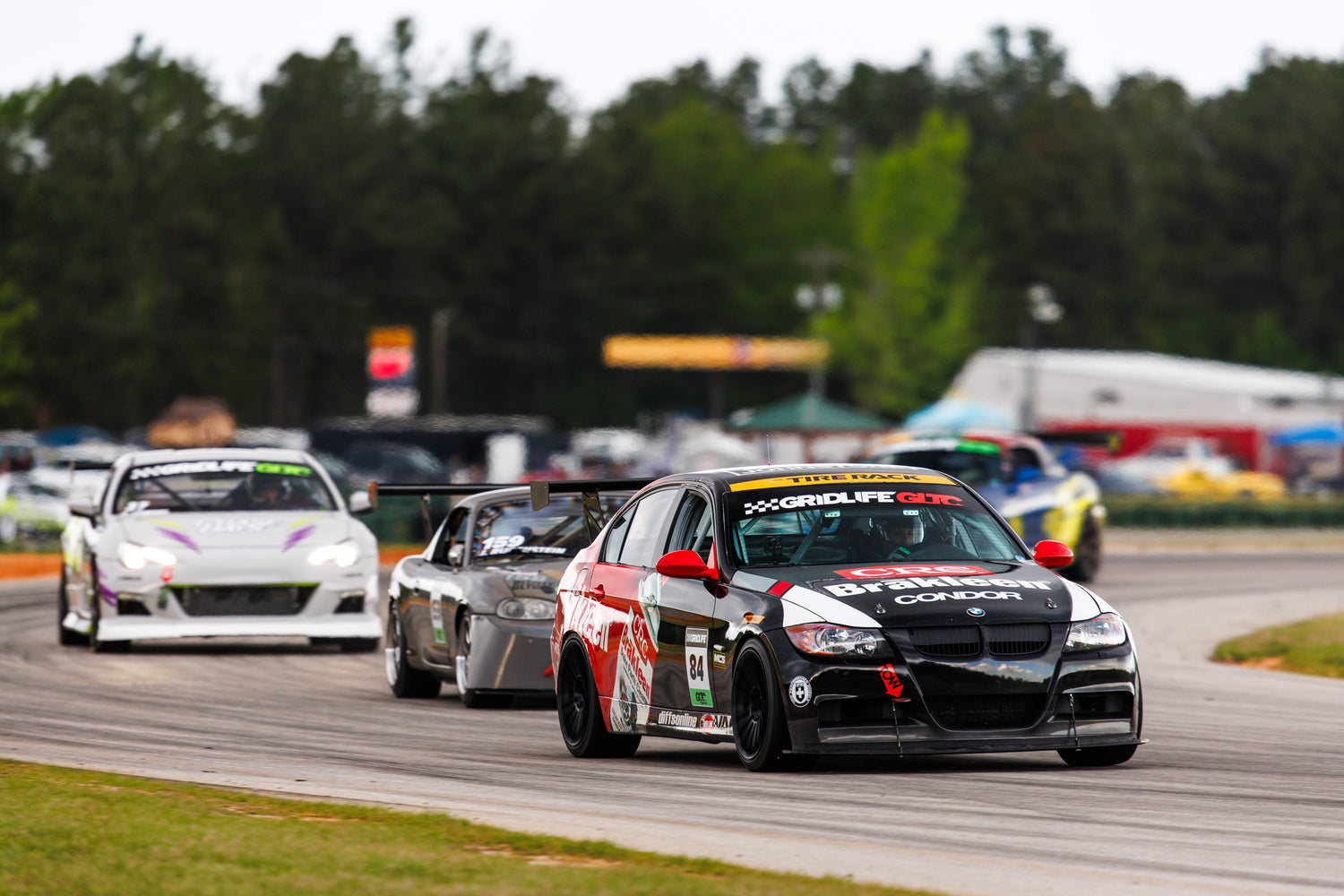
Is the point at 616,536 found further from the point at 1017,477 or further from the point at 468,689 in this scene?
the point at 1017,477

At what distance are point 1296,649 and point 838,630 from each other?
9605mm

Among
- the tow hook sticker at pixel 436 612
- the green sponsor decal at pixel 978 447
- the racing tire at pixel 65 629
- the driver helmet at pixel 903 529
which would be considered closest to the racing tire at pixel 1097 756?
the driver helmet at pixel 903 529

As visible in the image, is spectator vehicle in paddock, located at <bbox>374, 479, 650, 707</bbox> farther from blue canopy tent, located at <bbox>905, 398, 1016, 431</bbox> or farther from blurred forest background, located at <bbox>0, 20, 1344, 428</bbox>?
blurred forest background, located at <bbox>0, 20, 1344, 428</bbox>

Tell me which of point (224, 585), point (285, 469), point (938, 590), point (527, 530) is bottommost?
point (224, 585)

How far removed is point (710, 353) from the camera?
331 ft

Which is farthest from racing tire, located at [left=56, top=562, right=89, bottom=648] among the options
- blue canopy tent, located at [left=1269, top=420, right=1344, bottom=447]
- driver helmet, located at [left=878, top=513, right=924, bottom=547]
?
blue canopy tent, located at [left=1269, top=420, right=1344, bottom=447]

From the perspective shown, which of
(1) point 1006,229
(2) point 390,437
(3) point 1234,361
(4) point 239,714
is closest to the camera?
(4) point 239,714

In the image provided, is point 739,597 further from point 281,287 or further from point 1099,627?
point 281,287

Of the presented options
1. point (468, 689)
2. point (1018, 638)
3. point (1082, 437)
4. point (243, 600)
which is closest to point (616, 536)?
point (1018, 638)

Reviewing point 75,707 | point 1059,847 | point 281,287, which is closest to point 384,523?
point 75,707

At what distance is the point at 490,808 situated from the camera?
8.59 m

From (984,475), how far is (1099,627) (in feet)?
51.1

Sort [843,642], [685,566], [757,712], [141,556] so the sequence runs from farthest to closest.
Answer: [141,556] → [685,566] → [757,712] → [843,642]

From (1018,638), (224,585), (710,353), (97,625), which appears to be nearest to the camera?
(1018,638)
